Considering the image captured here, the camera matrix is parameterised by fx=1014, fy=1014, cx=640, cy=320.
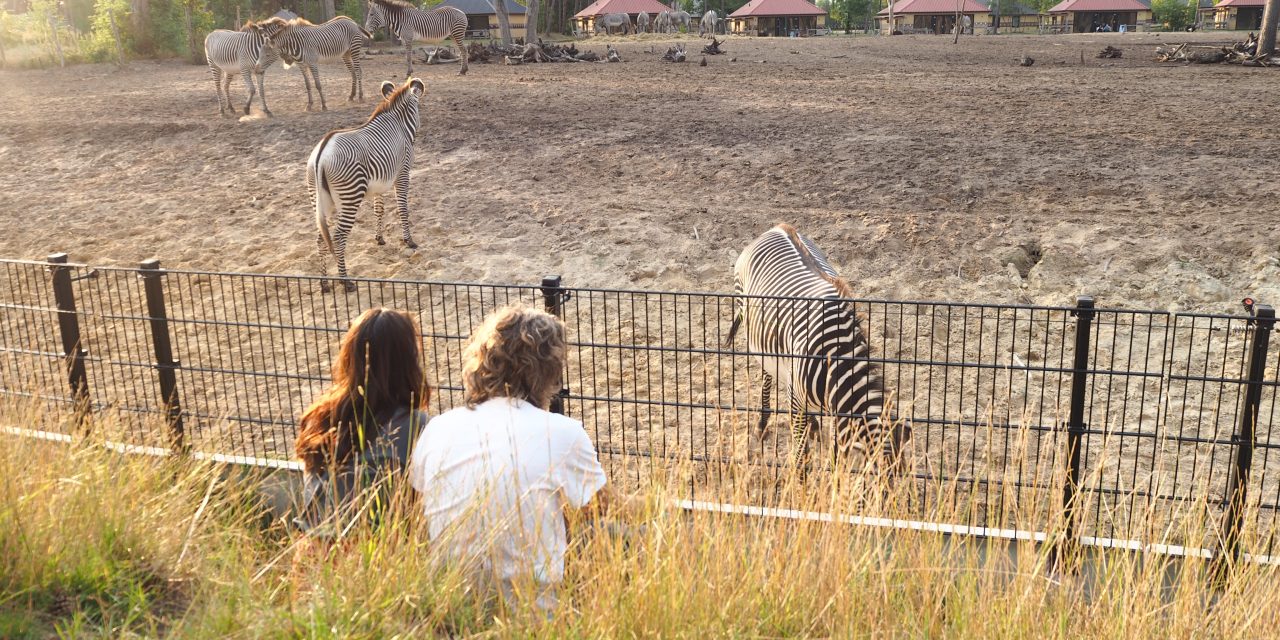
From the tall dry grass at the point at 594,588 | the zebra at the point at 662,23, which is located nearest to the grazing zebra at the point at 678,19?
the zebra at the point at 662,23

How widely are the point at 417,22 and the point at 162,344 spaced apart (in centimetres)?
1904

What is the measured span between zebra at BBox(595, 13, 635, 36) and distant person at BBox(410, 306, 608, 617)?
53.4 meters

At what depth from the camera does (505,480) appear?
2.89m

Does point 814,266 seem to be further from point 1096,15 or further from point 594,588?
point 1096,15

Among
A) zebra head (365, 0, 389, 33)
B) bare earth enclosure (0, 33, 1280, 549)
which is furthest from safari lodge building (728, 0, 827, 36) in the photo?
bare earth enclosure (0, 33, 1280, 549)

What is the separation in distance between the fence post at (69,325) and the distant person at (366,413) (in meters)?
2.19

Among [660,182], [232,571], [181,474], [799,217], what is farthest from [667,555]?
[660,182]

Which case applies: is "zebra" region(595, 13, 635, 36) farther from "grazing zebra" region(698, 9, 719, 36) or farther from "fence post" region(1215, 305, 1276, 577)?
"fence post" region(1215, 305, 1276, 577)

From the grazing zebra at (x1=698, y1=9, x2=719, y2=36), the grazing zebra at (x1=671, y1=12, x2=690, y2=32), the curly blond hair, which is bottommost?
the curly blond hair

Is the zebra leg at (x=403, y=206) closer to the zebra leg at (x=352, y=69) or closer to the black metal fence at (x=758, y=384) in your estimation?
the black metal fence at (x=758, y=384)

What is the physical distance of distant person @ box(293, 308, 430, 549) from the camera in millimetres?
3232

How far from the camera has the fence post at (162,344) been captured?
4775 millimetres

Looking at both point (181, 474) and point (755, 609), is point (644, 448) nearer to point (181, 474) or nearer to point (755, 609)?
point (181, 474)

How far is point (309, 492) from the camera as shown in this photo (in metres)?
3.29
